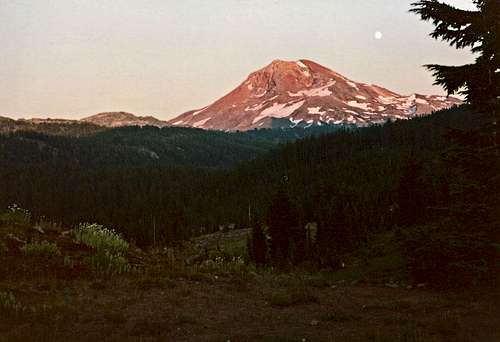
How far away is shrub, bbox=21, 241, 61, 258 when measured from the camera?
14211mm

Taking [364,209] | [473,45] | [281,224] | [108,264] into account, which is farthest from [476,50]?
[364,209]

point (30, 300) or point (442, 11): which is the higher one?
point (442, 11)

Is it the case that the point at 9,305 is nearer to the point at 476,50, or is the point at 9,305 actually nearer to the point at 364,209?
the point at 476,50

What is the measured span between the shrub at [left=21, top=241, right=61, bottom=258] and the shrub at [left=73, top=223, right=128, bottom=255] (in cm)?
155

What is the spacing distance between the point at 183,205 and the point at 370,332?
16864 centimetres

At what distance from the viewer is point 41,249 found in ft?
47.3

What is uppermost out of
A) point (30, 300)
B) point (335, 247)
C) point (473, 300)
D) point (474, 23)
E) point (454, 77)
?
point (474, 23)

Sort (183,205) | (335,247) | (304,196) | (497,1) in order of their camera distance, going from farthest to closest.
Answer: (183,205)
(304,196)
(335,247)
(497,1)

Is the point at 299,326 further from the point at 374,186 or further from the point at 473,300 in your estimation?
the point at 374,186

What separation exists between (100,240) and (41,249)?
8.70ft

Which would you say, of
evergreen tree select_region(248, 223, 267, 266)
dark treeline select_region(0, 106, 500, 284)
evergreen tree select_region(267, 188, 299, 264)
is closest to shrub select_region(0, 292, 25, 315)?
dark treeline select_region(0, 106, 500, 284)

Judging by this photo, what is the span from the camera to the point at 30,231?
16.1 meters

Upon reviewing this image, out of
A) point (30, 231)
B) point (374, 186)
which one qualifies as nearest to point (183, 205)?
point (374, 186)

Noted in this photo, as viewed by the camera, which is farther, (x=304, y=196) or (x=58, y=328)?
(x=304, y=196)
